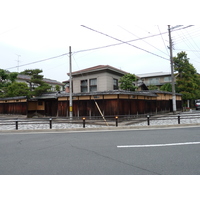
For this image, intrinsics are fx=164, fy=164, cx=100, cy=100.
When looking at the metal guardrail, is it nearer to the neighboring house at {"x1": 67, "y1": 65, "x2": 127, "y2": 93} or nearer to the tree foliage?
the tree foliage

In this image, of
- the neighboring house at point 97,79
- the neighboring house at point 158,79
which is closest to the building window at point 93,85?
the neighboring house at point 97,79

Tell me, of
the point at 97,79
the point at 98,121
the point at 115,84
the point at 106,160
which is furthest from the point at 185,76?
the point at 106,160

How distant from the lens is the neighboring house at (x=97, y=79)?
2665cm

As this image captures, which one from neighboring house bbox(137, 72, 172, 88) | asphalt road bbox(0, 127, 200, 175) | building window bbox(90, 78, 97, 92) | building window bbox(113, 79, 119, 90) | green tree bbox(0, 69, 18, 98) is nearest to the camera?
asphalt road bbox(0, 127, 200, 175)

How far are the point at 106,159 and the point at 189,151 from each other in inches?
116

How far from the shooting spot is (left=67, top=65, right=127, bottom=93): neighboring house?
2665cm

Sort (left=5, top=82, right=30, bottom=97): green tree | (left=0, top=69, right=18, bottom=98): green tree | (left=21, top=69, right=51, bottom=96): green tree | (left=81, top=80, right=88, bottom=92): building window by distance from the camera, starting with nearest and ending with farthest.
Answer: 1. (left=21, top=69, right=51, bottom=96): green tree
2. (left=5, top=82, right=30, bottom=97): green tree
3. (left=0, top=69, right=18, bottom=98): green tree
4. (left=81, top=80, right=88, bottom=92): building window

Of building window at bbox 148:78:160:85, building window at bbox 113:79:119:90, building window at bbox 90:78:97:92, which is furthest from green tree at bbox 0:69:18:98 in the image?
building window at bbox 148:78:160:85

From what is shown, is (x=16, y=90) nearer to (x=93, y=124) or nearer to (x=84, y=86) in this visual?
(x=84, y=86)

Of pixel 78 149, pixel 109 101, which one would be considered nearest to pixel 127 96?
pixel 109 101

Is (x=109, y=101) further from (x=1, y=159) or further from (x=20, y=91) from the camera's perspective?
(x=20, y=91)

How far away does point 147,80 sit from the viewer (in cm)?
4853

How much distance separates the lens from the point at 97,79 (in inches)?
1083

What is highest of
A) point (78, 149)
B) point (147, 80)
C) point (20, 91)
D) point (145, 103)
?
point (147, 80)
